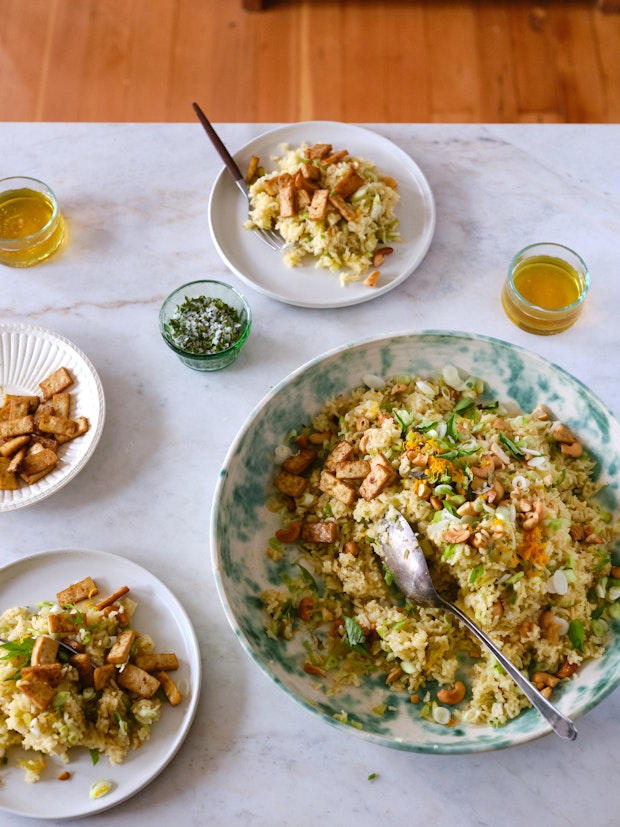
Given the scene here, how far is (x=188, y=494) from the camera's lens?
1912 mm

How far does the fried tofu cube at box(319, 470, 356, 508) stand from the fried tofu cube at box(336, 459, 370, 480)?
0.06 feet

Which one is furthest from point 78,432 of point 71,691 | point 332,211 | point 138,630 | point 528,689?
point 528,689

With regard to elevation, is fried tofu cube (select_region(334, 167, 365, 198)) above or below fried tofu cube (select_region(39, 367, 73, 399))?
above

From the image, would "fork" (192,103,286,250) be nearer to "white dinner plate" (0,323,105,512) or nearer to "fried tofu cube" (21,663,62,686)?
"white dinner plate" (0,323,105,512)

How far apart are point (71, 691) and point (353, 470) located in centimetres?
74

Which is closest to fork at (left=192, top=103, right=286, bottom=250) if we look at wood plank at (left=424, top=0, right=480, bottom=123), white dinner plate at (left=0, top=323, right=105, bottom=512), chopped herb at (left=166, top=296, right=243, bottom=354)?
chopped herb at (left=166, top=296, right=243, bottom=354)

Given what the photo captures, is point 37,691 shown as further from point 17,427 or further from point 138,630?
point 17,427

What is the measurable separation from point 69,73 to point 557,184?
2.50 m

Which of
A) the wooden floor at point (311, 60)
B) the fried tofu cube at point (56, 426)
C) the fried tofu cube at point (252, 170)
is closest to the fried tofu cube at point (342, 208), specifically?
→ the fried tofu cube at point (252, 170)

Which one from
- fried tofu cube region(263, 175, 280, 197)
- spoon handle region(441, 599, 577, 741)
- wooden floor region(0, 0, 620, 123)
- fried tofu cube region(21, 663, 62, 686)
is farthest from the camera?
wooden floor region(0, 0, 620, 123)

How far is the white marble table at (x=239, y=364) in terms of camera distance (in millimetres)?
1660

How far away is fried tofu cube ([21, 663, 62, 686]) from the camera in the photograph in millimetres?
1564

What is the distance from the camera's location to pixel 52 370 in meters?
2.00

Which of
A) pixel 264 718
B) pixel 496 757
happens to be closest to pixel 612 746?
pixel 496 757
